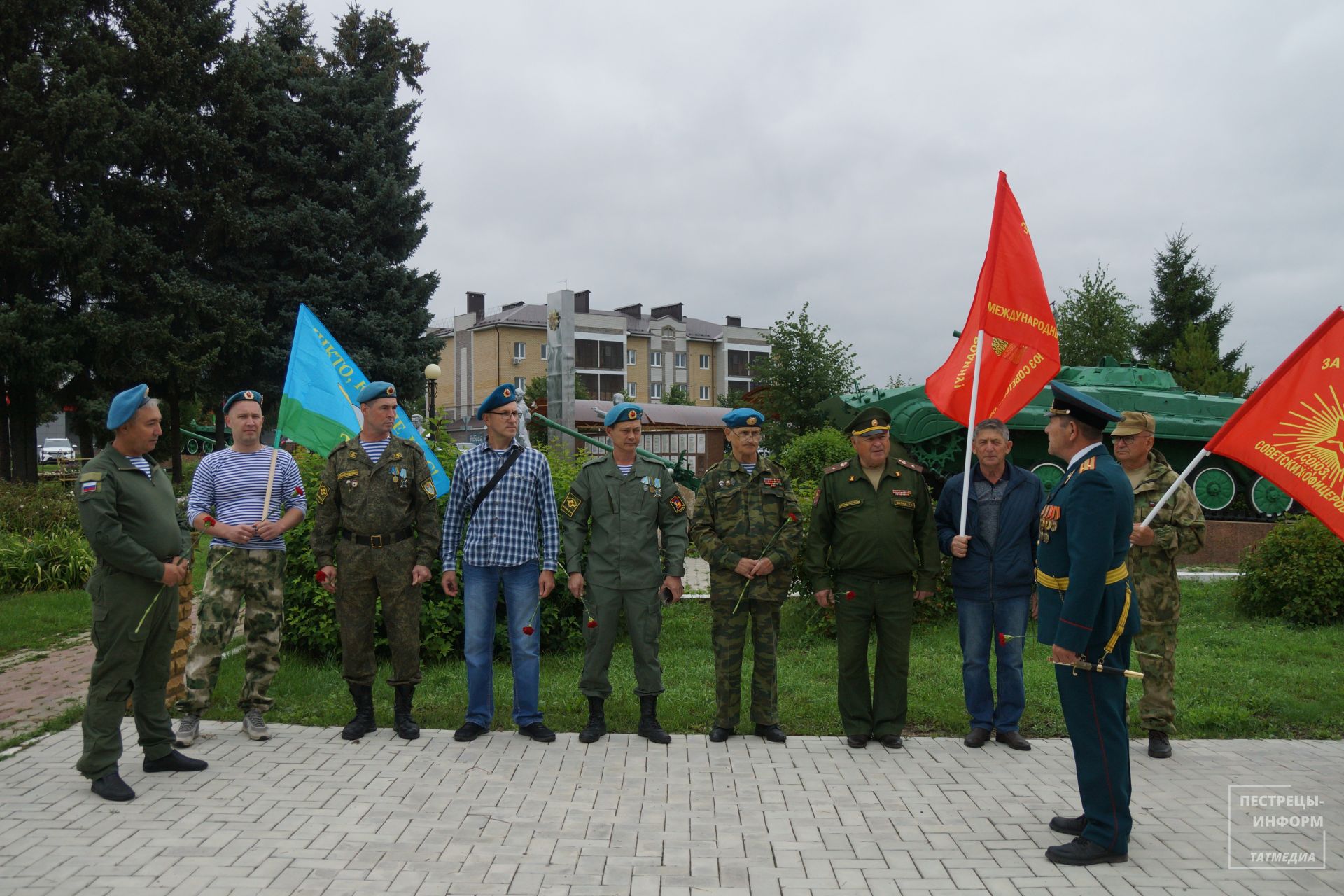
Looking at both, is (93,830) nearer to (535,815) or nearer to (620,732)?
(535,815)

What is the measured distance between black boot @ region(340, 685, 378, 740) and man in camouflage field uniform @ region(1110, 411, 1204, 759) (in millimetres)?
4442

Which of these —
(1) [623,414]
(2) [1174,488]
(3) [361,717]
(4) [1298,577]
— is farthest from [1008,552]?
(4) [1298,577]

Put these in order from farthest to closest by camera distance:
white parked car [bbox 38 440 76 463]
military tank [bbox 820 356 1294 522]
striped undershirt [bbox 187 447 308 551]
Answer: white parked car [bbox 38 440 76 463], military tank [bbox 820 356 1294 522], striped undershirt [bbox 187 447 308 551]

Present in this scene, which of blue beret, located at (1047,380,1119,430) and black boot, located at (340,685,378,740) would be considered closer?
blue beret, located at (1047,380,1119,430)

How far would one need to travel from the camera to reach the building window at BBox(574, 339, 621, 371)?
234 feet

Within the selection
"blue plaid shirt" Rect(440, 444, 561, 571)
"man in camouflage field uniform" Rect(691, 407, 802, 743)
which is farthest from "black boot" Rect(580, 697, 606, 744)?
"blue plaid shirt" Rect(440, 444, 561, 571)

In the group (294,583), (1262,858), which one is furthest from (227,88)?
(1262,858)

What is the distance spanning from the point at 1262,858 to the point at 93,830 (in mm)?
4940

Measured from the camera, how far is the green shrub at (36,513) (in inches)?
511

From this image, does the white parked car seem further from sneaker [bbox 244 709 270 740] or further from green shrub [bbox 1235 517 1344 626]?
green shrub [bbox 1235 517 1344 626]

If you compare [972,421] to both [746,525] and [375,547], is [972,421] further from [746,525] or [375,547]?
[375,547]

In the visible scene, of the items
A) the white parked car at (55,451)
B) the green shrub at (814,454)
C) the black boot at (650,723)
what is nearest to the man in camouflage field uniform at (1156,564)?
the black boot at (650,723)

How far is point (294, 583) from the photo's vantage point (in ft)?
24.6

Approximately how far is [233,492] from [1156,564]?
537 centimetres
